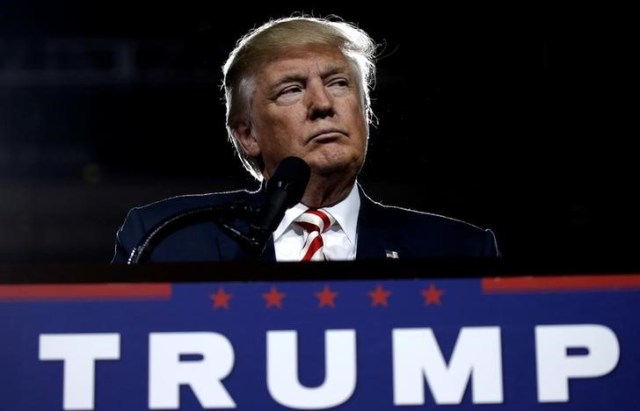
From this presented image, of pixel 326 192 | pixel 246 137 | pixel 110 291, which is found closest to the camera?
pixel 110 291

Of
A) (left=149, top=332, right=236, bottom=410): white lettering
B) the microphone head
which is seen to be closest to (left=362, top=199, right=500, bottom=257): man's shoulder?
the microphone head

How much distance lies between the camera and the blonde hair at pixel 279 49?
1.60 meters

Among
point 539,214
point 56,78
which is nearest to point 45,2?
point 56,78

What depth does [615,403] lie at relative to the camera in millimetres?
938

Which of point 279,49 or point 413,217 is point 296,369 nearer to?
point 413,217

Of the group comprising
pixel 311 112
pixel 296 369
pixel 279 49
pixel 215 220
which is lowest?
pixel 296 369

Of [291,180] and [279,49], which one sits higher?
[279,49]

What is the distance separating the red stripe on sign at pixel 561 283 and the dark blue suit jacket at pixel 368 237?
497 millimetres

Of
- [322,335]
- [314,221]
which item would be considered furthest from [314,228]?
[322,335]

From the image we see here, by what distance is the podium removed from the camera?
3.09 ft

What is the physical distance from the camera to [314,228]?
4.74 feet

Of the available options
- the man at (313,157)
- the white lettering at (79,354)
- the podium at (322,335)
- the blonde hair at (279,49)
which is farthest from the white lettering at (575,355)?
the blonde hair at (279,49)

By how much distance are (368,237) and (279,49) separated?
0.35 m

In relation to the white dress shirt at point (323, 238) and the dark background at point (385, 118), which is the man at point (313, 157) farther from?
the dark background at point (385, 118)
